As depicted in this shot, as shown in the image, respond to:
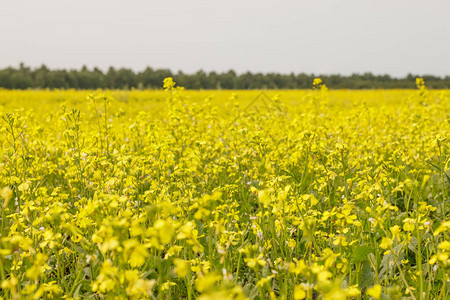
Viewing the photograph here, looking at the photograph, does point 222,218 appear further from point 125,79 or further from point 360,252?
point 125,79

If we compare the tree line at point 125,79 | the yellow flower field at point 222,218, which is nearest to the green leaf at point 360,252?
the yellow flower field at point 222,218

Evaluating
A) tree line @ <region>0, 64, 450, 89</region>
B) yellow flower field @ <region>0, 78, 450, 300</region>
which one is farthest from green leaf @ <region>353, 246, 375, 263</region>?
tree line @ <region>0, 64, 450, 89</region>

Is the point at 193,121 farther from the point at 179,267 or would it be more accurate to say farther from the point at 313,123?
the point at 179,267

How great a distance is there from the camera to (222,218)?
2131 millimetres

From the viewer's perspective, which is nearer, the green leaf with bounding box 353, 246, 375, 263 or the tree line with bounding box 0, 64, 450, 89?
the green leaf with bounding box 353, 246, 375, 263

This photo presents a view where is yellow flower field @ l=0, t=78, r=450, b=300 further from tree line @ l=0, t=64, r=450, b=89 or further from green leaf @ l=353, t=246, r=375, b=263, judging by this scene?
tree line @ l=0, t=64, r=450, b=89

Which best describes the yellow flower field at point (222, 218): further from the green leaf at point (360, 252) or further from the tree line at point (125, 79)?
the tree line at point (125, 79)

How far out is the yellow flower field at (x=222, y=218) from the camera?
4.88 feet

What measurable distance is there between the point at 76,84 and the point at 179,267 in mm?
32694

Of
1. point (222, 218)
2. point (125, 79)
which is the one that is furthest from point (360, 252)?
point (125, 79)

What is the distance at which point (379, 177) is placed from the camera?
113 inches

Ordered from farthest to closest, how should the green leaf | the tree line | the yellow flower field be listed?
the tree line
the green leaf
the yellow flower field

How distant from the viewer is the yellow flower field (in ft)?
4.88

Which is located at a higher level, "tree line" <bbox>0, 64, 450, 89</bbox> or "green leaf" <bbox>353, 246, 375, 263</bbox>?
"tree line" <bbox>0, 64, 450, 89</bbox>
